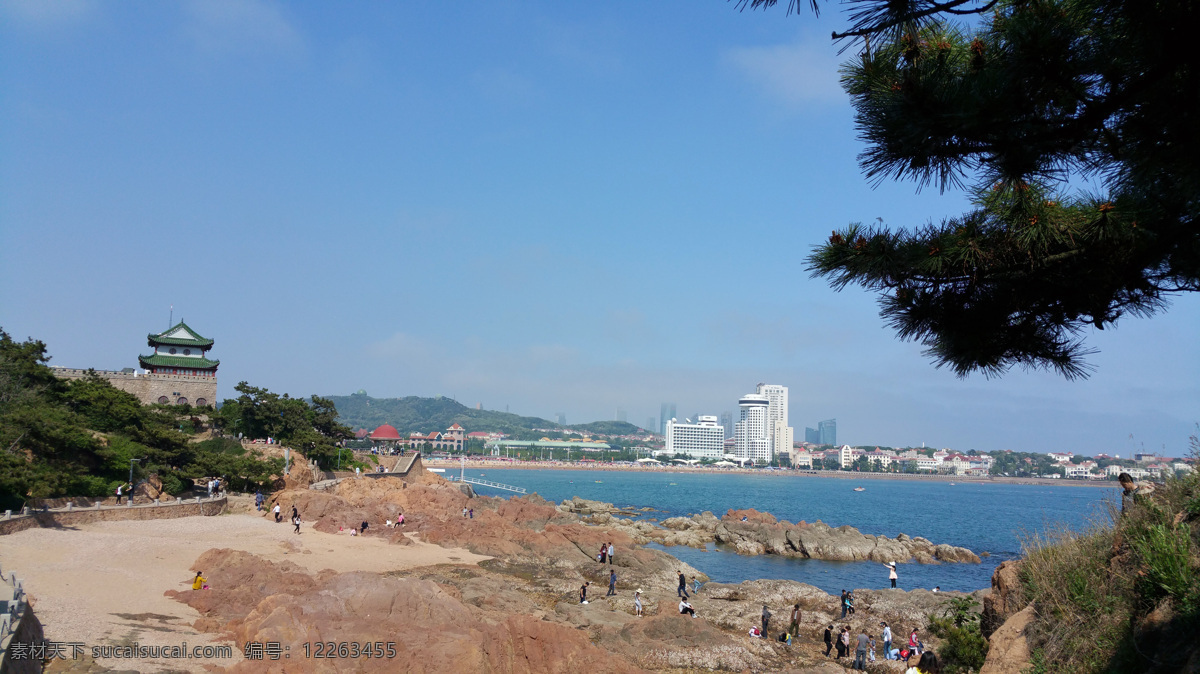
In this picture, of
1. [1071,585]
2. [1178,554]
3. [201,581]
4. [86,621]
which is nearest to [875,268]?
[1178,554]

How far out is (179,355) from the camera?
4962 cm

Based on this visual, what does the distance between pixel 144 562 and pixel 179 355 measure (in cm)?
3537

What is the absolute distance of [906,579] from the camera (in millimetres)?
32094

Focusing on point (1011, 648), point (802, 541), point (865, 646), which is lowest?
point (802, 541)

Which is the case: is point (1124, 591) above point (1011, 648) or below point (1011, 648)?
above

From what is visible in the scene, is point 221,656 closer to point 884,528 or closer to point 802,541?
point 802,541

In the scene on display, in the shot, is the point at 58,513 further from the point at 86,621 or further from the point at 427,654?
the point at 427,654

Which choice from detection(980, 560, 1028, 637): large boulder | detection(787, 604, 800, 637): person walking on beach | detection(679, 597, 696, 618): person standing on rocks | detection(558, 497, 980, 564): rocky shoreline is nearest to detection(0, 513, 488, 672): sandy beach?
detection(679, 597, 696, 618): person standing on rocks

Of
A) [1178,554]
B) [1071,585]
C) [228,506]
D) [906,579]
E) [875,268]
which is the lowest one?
[906,579]

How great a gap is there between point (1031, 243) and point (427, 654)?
10.7 meters

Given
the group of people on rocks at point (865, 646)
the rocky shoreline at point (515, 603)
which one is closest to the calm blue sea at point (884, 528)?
the rocky shoreline at point (515, 603)

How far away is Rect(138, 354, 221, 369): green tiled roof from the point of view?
4869 cm

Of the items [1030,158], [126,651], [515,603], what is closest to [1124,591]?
[1030,158]

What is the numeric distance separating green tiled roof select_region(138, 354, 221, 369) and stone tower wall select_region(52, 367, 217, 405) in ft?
4.17
